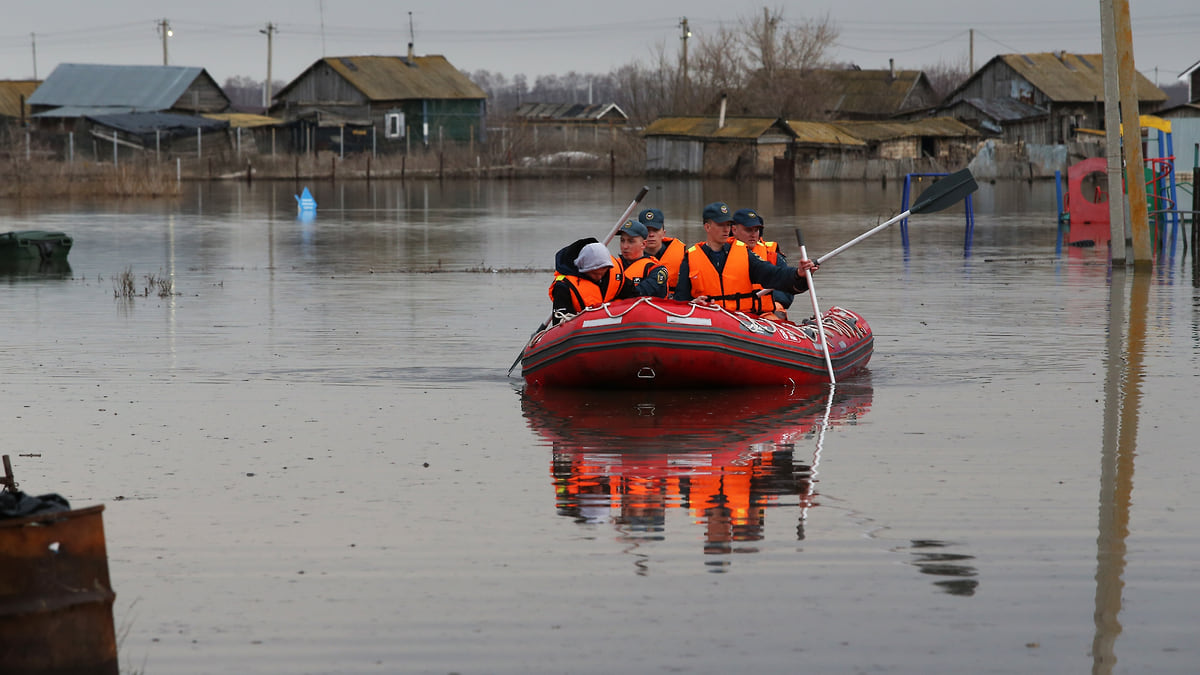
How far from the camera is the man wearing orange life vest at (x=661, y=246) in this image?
13555 mm

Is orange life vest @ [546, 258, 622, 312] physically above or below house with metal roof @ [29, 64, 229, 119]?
below

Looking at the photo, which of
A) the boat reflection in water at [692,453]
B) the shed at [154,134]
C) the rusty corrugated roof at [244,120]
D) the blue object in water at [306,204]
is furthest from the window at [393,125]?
the boat reflection in water at [692,453]

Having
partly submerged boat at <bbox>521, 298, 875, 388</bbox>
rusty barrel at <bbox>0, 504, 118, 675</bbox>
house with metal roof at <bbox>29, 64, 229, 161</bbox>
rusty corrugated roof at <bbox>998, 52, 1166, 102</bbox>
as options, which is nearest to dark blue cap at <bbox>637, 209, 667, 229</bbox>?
partly submerged boat at <bbox>521, 298, 875, 388</bbox>

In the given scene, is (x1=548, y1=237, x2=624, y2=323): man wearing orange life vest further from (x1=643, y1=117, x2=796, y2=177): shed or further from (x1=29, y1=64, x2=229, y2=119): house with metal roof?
(x1=29, y1=64, x2=229, y2=119): house with metal roof

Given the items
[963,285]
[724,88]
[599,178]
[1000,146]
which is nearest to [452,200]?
[599,178]

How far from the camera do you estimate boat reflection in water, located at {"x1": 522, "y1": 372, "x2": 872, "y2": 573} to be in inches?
337

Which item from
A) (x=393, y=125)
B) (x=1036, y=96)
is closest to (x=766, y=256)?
(x=393, y=125)

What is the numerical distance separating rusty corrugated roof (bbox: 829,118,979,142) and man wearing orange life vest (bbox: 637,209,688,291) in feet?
225

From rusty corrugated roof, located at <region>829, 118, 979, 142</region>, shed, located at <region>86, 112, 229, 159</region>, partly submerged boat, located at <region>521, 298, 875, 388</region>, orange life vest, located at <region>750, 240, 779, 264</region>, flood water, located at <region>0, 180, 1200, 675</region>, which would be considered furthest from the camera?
rusty corrugated roof, located at <region>829, 118, 979, 142</region>

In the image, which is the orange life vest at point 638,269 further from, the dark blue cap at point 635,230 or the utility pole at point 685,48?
the utility pole at point 685,48

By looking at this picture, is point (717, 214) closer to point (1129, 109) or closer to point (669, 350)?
point (669, 350)

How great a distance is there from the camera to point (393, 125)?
88.6 metres

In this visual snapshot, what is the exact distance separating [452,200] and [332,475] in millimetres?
45019

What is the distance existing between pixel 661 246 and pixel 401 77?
78.1 meters
